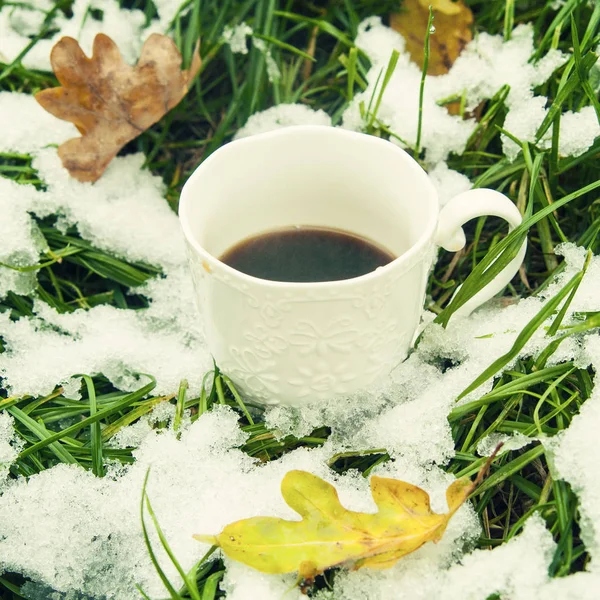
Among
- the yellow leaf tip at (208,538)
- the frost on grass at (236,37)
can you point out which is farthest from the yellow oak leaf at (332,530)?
the frost on grass at (236,37)

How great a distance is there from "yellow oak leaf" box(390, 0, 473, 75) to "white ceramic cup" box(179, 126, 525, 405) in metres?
0.38

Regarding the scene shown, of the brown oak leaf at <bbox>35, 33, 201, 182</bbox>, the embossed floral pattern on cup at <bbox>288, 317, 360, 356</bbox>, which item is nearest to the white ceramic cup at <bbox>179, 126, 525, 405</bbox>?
the embossed floral pattern on cup at <bbox>288, 317, 360, 356</bbox>

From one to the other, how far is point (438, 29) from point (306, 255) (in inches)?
19.3

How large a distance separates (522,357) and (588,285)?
12cm

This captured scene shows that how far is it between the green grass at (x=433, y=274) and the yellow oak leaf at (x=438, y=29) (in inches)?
2.1

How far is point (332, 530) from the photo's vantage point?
72cm

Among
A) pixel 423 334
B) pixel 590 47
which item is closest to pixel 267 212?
pixel 423 334

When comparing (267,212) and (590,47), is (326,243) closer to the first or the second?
(267,212)

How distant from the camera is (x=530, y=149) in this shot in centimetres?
105

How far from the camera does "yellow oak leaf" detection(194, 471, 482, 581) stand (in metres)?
0.70

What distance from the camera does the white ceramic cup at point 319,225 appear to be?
784mm

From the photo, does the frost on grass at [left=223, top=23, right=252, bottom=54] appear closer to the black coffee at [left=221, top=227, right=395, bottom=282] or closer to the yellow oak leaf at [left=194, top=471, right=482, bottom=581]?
the black coffee at [left=221, top=227, right=395, bottom=282]

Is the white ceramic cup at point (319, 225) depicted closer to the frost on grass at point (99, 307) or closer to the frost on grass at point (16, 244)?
the frost on grass at point (99, 307)

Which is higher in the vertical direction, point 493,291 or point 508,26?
point 508,26
